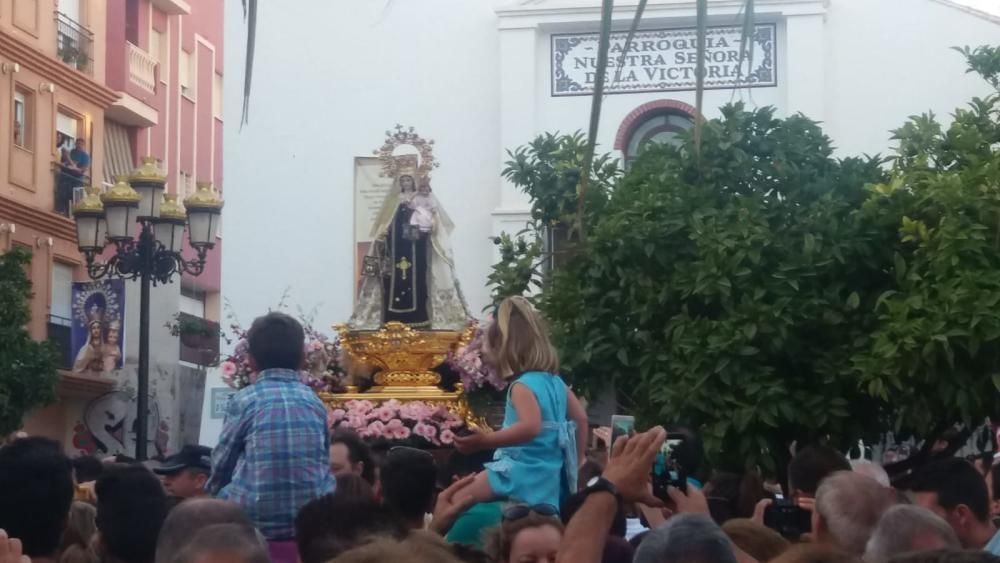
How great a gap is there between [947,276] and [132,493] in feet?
23.6

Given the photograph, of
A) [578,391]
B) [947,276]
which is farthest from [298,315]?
[947,276]

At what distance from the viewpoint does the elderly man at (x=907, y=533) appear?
15.1 feet

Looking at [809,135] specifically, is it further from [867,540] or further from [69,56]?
[69,56]

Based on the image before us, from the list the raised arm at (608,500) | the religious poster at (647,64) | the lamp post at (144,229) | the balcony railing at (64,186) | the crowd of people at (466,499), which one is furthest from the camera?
the balcony railing at (64,186)

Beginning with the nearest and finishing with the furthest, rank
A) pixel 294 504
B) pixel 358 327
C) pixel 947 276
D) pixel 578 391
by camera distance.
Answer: pixel 294 504 < pixel 947 276 < pixel 578 391 < pixel 358 327

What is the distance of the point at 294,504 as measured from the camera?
576 cm

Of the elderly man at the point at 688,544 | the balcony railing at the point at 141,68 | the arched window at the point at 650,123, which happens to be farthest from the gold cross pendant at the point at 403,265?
the balcony railing at the point at 141,68

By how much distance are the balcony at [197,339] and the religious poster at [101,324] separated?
206cm

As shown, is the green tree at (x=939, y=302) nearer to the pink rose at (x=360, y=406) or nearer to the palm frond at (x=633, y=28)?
the pink rose at (x=360, y=406)

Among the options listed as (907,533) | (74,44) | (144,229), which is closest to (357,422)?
(144,229)

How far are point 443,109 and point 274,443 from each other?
19.8 metres

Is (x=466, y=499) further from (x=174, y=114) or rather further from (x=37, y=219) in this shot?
(x=174, y=114)

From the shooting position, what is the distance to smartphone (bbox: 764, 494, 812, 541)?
6.41m

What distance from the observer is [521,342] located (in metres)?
6.17
